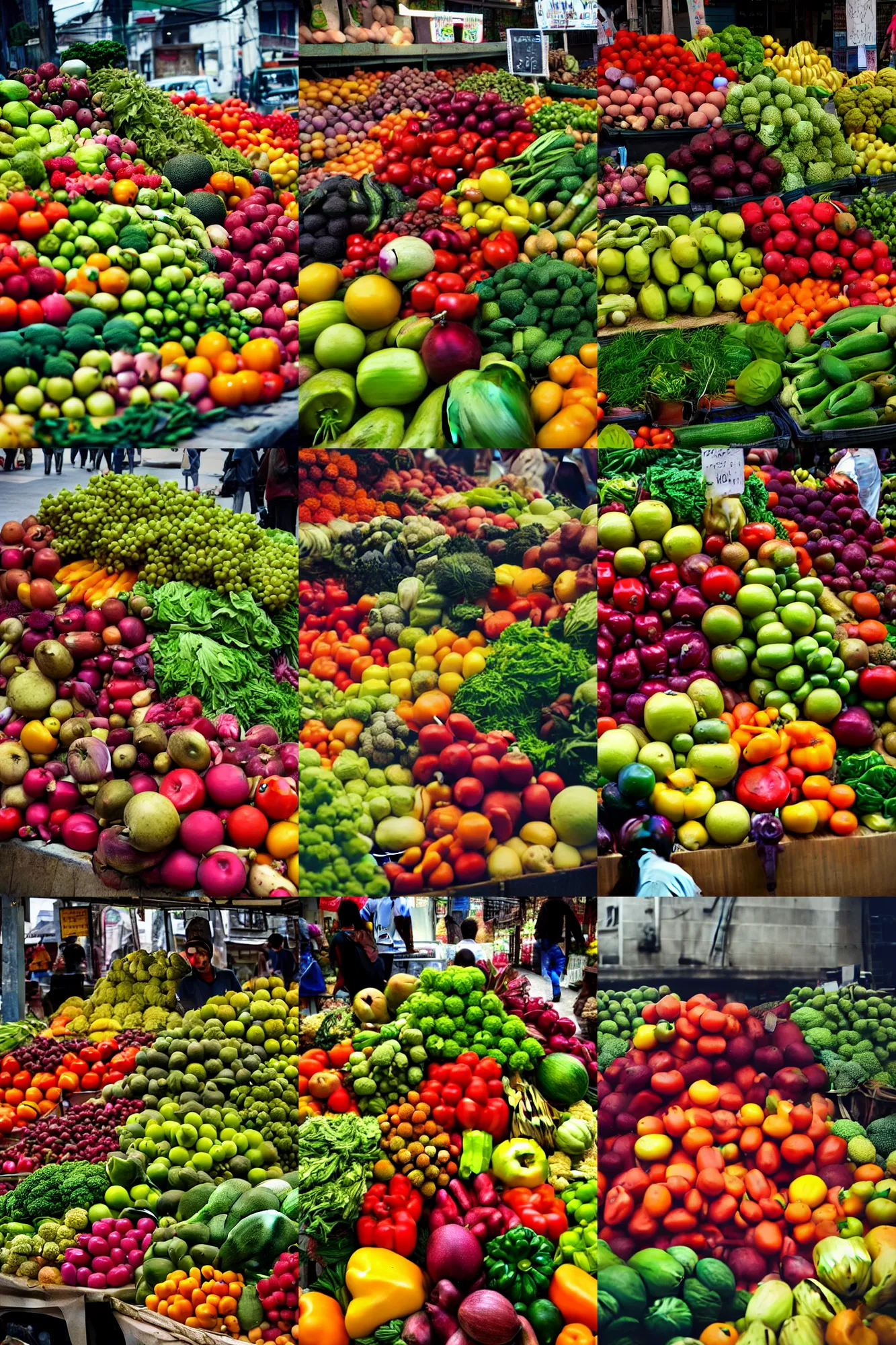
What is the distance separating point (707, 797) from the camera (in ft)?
9.45

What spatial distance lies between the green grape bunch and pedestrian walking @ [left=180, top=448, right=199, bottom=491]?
34 millimetres

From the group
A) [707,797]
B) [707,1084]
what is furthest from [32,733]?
[707,1084]

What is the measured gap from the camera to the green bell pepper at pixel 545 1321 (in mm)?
2564

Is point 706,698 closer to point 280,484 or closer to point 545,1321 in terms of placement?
point 280,484

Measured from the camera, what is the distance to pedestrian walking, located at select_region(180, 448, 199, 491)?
2947mm

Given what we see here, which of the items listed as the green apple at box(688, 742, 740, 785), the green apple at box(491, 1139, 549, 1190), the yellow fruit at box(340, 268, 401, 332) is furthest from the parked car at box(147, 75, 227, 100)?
the green apple at box(491, 1139, 549, 1190)

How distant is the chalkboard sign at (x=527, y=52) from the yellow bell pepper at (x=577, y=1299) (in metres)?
3.33

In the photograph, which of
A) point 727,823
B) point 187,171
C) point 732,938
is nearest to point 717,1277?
point 732,938

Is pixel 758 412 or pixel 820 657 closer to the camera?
pixel 820 657

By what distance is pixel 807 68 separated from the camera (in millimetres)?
3496

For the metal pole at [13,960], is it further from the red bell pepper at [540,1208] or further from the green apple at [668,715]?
the green apple at [668,715]

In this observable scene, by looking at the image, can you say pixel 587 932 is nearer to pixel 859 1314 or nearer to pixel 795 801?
pixel 795 801

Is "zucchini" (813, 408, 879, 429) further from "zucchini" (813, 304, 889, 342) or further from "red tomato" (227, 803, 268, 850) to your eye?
"red tomato" (227, 803, 268, 850)

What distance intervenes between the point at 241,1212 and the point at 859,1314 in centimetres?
166
